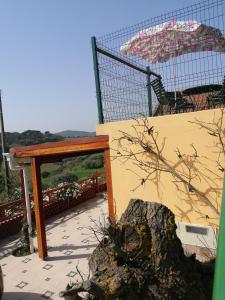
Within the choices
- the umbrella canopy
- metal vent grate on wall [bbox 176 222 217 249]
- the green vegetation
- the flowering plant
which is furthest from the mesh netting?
the green vegetation

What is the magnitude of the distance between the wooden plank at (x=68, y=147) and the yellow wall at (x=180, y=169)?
0.96ft

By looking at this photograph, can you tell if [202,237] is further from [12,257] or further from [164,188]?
[12,257]

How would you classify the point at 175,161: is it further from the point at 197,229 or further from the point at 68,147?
the point at 68,147

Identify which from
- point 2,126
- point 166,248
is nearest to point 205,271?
point 166,248

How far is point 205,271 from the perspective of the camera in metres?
4.94

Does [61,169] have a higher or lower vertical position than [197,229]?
lower

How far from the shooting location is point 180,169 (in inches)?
219

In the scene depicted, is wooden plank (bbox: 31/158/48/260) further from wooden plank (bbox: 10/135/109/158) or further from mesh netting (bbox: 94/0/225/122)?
mesh netting (bbox: 94/0/225/122)

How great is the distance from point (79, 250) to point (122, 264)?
5.26 m

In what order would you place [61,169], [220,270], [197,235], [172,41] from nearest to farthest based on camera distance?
1. [220,270]
2. [197,235]
3. [172,41]
4. [61,169]

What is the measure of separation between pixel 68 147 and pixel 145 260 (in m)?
3.52

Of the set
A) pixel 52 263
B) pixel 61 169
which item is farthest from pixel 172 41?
pixel 61 169

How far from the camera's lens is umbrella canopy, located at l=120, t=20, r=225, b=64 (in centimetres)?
592

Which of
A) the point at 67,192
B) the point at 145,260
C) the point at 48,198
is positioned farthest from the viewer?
the point at 67,192
